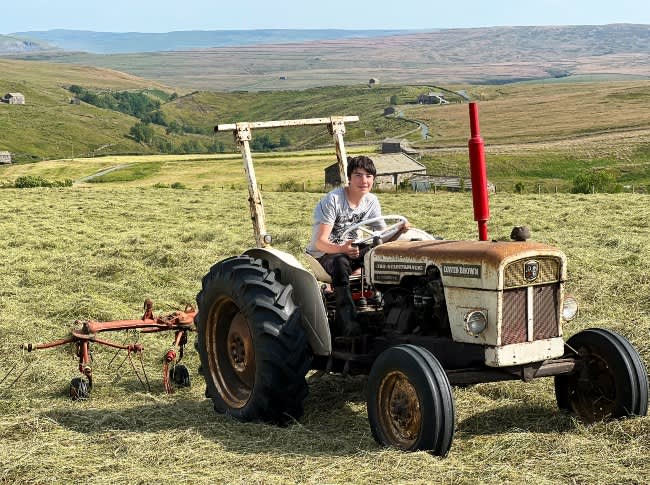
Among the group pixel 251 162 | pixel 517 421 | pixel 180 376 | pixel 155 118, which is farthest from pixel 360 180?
pixel 155 118

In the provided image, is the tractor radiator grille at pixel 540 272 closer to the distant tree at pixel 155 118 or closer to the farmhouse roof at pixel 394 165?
the farmhouse roof at pixel 394 165

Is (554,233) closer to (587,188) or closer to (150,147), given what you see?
(587,188)

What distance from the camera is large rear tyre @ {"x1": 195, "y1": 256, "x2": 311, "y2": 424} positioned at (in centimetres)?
608

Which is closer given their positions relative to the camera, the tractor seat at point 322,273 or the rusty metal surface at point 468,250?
the rusty metal surface at point 468,250

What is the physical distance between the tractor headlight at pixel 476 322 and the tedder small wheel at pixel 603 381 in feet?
2.69

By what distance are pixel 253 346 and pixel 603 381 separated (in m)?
2.27

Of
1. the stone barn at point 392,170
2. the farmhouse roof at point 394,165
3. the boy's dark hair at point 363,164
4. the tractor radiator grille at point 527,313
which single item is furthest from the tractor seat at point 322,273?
the farmhouse roof at point 394,165

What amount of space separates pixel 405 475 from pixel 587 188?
31.3 meters

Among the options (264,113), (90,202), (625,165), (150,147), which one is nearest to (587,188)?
(90,202)

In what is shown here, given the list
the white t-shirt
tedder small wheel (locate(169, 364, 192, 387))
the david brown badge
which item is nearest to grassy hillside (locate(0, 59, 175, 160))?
tedder small wheel (locate(169, 364, 192, 387))

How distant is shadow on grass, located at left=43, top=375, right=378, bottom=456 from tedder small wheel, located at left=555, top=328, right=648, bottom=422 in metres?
1.36

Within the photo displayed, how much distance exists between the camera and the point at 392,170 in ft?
194

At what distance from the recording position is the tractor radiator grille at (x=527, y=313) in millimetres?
5559

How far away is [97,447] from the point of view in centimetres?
561
